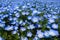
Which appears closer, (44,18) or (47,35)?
(47,35)

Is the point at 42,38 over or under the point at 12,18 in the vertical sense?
under

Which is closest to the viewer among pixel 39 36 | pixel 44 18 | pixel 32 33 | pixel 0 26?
pixel 39 36

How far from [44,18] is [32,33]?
0.62 meters

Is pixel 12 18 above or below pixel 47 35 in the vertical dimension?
above

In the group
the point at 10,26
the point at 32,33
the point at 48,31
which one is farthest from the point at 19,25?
the point at 48,31

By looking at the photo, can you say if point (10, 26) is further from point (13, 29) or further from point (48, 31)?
point (48, 31)

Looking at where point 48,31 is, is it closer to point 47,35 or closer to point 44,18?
point 47,35

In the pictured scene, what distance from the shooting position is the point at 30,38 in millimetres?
2352

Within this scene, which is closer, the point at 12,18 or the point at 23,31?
the point at 23,31

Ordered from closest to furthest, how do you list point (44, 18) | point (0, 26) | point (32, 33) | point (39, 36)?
point (39, 36), point (32, 33), point (0, 26), point (44, 18)

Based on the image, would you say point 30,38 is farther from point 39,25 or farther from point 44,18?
point 44,18

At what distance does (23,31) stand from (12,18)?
623mm

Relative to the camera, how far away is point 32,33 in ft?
8.22

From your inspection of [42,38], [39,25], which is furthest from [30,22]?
[42,38]
